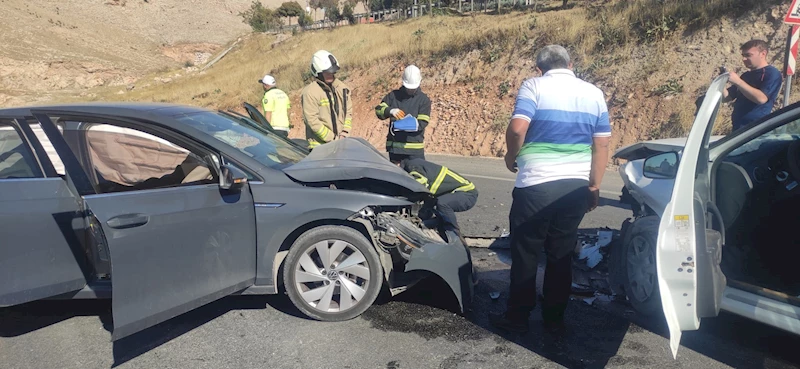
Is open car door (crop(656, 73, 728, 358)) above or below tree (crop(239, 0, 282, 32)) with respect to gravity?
below

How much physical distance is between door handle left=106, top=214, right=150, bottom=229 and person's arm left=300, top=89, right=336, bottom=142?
2.49m

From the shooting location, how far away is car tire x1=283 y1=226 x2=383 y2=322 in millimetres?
3625

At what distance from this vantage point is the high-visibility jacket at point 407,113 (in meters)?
5.79

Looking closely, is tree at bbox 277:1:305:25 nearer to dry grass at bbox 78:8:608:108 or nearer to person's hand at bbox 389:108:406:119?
dry grass at bbox 78:8:608:108

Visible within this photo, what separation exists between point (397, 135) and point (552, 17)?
13.7 meters

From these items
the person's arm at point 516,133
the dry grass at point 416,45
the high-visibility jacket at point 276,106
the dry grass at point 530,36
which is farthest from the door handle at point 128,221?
the dry grass at point 416,45

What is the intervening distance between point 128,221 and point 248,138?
132 centimetres

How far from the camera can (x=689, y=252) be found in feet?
8.48

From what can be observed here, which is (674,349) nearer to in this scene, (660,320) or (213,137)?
(660,320)

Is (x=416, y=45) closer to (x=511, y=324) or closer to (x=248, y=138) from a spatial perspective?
(x=248, y=138)

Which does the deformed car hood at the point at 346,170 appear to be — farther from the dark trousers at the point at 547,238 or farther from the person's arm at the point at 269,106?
the person's arm at the point at 269,106

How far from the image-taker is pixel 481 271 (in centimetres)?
472

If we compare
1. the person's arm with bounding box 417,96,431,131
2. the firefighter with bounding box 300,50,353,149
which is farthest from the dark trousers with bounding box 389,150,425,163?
the firefighter with bounding box 300,50,353,149

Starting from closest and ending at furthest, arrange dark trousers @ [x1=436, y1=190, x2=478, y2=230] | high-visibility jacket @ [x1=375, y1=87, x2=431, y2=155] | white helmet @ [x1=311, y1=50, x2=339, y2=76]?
dark trousers @ [x1=436, y1=190, x2=478, y2=230], white helmet @ [x1=311, y1=50, x2=339, y2=76], high-visibility jacket @ [x1=375, y1=87, x2=431, y2=155]
